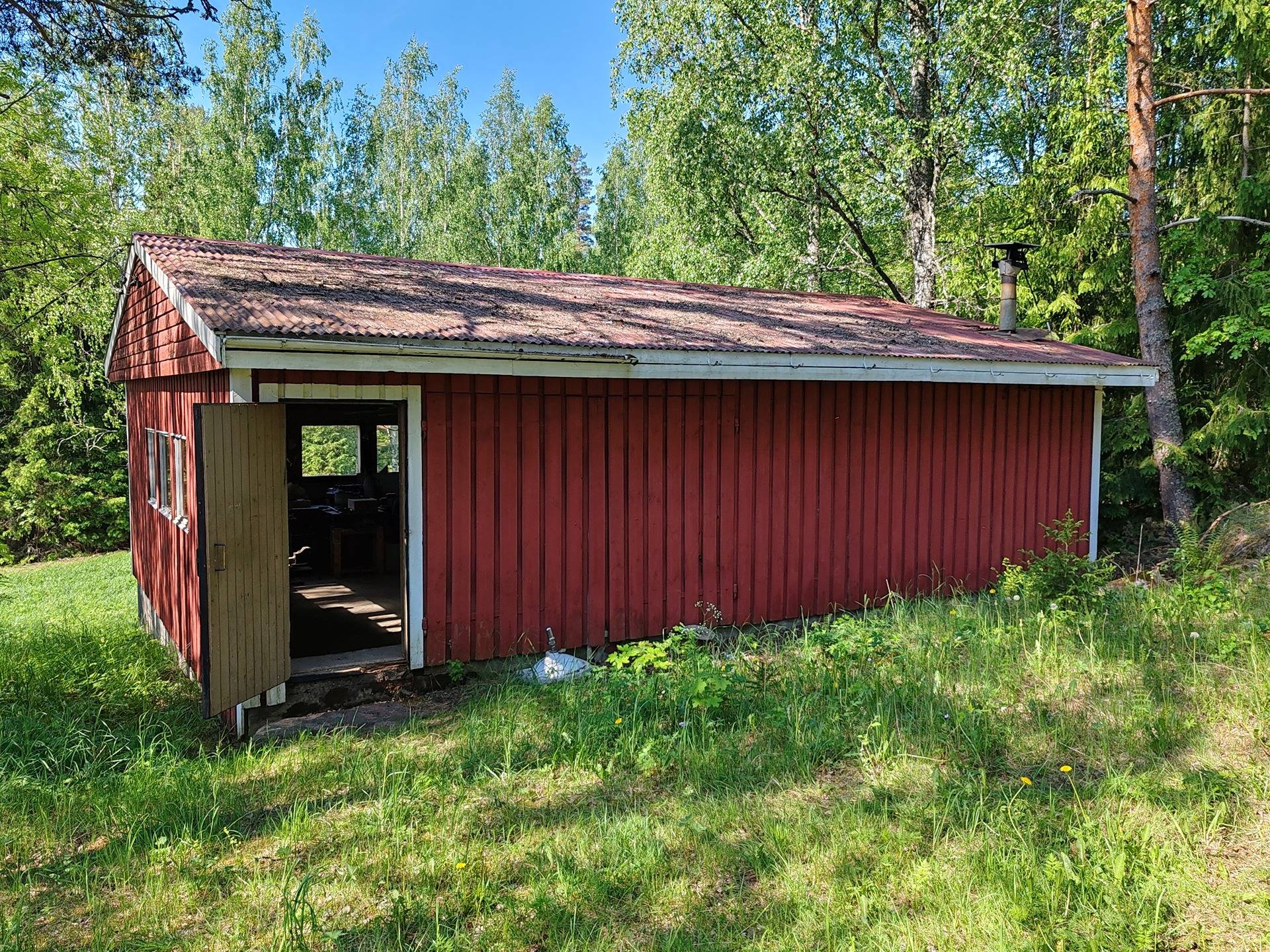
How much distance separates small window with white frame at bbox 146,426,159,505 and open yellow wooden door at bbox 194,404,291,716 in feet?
11.4

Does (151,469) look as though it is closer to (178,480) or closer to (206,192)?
(178,480)

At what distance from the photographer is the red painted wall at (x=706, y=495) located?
18.7ft

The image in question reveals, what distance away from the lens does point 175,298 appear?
533cm

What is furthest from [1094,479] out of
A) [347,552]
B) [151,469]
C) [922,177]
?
[151,469]

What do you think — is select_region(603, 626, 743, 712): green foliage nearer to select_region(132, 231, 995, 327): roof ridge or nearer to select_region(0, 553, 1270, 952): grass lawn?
select_region(0, 553, 1270, 952): grass lawn

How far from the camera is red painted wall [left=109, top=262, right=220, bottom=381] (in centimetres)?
582

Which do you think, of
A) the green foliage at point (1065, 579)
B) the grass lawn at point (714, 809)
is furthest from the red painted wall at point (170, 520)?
the green foliage at point (1065, 579)

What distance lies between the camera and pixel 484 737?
177 inches

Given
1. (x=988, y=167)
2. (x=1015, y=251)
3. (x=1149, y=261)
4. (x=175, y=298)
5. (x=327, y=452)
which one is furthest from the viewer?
(x=327, y=452)

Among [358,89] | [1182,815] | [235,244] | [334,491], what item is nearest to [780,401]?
[1182,815]

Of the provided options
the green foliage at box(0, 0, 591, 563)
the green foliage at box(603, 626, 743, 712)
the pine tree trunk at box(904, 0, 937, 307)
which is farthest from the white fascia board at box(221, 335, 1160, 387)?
the pine tree trunk at box(904, 0, 937, 307)

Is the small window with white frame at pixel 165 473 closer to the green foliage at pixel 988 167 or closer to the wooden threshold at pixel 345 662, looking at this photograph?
the wooden threshold at pixel 345 662

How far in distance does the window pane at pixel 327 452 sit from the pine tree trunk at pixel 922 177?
14.7 metres

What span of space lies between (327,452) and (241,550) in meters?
19.1
